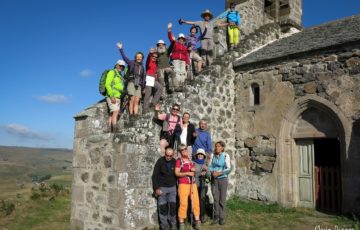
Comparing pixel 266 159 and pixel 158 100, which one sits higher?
pixel 158 100

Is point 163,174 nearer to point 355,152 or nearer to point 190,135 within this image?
point 190,135

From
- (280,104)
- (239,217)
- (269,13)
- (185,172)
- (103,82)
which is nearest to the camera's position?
(185,172)

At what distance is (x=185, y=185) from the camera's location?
234 inches

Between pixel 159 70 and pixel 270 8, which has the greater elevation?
pixel 270 8

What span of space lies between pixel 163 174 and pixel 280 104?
4187 millimetres

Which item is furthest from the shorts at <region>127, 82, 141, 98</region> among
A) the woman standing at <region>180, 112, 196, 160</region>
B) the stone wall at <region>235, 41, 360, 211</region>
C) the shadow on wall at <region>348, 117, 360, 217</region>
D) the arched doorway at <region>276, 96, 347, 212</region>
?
the shadow on wall at <region>348, 117, 360, 217</region>

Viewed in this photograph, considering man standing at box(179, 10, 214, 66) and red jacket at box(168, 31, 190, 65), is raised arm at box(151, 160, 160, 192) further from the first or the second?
man standing at box(179, 10, 214, 66)

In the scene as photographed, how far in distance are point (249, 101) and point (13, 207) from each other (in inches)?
319

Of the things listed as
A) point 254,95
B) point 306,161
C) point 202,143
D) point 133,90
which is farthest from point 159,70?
point 306,161

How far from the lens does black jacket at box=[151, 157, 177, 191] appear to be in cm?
602

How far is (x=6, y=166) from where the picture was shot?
69.9 metres

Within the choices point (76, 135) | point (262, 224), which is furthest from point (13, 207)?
point (262, 224)

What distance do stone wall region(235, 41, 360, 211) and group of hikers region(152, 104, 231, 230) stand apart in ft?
7.94

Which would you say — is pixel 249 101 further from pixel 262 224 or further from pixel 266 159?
pixel 262 224
